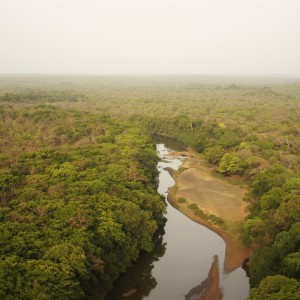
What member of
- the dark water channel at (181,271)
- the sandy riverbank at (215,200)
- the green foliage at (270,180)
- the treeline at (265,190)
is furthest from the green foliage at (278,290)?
the green foliage at (270,180)

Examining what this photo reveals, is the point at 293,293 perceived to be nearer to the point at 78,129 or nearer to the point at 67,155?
the point at 67,155

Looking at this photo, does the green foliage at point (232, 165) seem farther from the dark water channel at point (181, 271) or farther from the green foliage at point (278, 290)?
the green foliage at point (278, 290)

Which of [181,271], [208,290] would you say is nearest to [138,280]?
[181,271]

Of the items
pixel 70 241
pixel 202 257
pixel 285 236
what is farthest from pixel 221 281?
pixel 70 241

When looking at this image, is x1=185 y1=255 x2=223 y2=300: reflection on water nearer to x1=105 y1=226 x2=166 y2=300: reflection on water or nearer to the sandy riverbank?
the sandy riverbank

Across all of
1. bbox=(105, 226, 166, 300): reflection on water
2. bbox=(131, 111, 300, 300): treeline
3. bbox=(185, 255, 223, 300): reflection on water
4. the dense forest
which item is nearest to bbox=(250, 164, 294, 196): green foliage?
bbox=(131, 111, 300, 300): treeline
